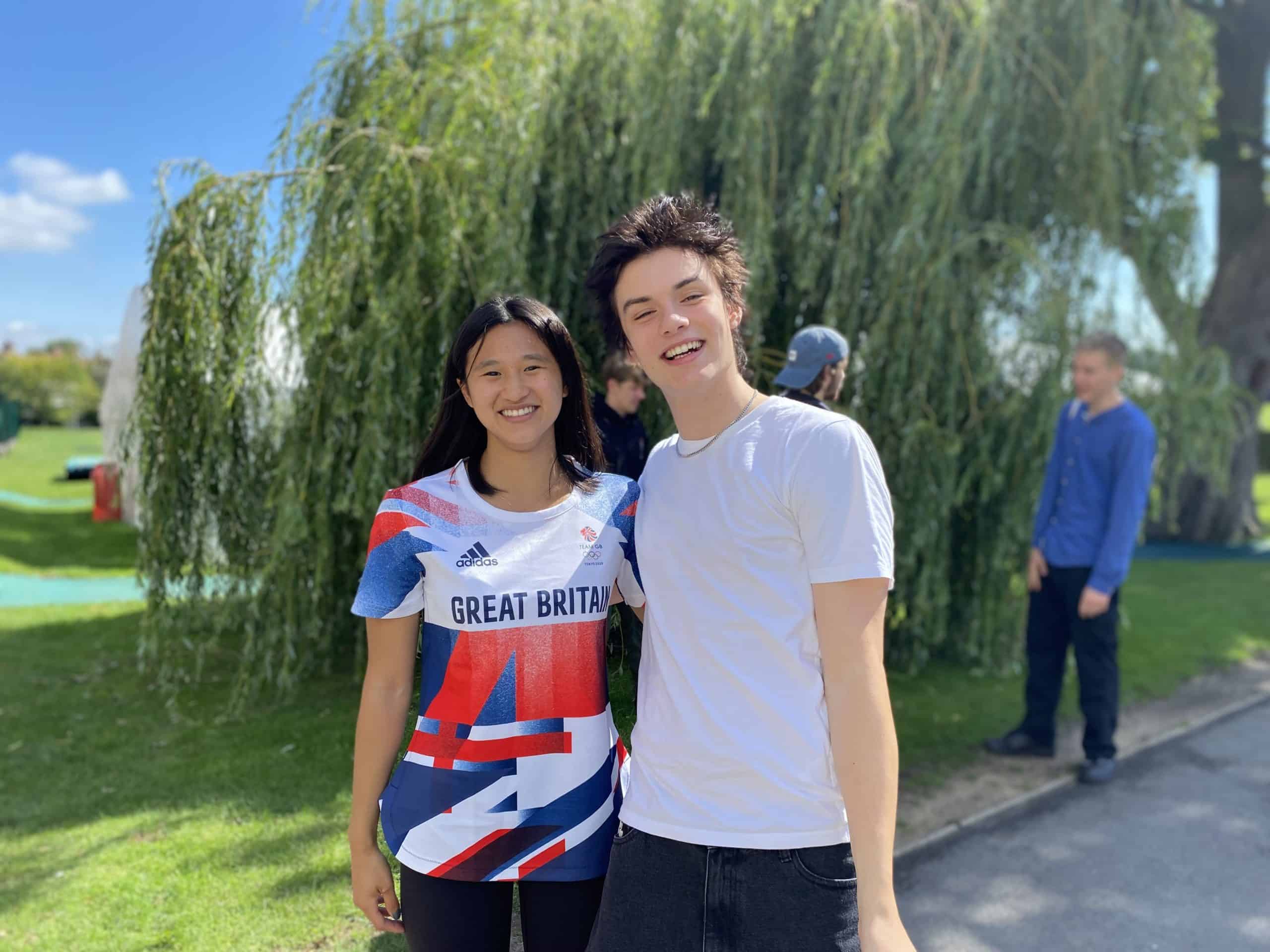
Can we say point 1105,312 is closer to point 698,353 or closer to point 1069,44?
point 1069,44

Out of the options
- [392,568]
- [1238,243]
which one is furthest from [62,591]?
[1238,243]

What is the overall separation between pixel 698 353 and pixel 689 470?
199 mm

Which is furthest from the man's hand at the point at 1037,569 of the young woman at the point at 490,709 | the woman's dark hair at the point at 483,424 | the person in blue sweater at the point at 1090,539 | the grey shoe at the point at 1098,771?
the young woman at the point at 490,709

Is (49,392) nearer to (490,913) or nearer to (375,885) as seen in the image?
(375,885)

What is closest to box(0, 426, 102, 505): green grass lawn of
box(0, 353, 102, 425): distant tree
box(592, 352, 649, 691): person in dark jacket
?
box(0, 353, 102, 425): distant tree

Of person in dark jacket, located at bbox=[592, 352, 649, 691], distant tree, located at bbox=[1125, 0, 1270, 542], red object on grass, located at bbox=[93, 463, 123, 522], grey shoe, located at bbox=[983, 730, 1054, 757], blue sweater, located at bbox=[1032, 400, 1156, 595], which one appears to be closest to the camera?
person in dark jacket, located at bbox=[592, 352, 649, 691]

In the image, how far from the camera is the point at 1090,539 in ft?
14.9

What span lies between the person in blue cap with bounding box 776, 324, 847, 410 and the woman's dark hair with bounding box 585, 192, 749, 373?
1.65 m

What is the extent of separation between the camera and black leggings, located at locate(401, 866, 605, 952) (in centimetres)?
167

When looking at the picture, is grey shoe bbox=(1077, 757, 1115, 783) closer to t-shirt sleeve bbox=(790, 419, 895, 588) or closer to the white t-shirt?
the white t-shirt

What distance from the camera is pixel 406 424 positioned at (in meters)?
4.84

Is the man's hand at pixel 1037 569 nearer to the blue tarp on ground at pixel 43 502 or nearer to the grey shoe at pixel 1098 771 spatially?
the grey shoe at pixel 1098 771

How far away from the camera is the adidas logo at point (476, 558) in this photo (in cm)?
168

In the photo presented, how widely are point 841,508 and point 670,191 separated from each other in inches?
165
